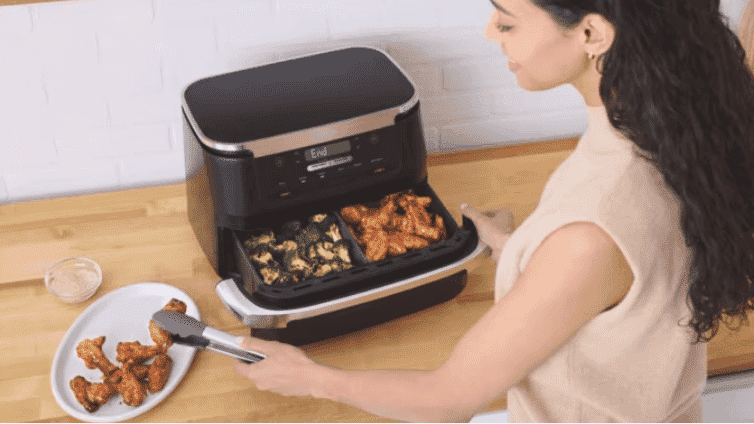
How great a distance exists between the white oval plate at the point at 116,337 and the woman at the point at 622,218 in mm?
393

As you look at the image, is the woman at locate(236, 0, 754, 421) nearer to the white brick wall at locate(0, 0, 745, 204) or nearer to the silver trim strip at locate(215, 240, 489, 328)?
the silver trim strip at locate(215, 240, 489, 328)

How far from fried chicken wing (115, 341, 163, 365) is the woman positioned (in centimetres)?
42

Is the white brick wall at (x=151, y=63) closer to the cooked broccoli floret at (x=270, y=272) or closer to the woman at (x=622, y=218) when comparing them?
the cooked broccoli floret at (x=270, y=272)

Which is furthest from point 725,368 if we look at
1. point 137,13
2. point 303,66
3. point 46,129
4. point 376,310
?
point 46,129

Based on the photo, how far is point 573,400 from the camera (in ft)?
3.03

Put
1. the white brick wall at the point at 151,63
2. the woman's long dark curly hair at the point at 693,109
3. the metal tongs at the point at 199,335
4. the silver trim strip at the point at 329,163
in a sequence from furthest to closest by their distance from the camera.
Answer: the white brick wall at the point at 151,63 → the silver trim strip at the point at 329,163 → the metal tongs at the point at 199,335 → the woman's long dark curly hair at the point at 693,109

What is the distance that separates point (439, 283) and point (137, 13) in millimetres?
741

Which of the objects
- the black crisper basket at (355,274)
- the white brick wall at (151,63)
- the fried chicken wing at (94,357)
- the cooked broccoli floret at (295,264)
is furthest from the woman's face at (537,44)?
the fried chicken wing at (94,357)

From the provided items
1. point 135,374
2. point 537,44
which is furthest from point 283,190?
point 537,44

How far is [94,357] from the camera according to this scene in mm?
1116

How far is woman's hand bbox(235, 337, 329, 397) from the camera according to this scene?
3.11 feet

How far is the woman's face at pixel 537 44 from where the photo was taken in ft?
2.44

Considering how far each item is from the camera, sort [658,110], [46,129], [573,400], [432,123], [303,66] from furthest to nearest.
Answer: [432,123] → [46,129] → [303,66] → [573,400] → [658,110]

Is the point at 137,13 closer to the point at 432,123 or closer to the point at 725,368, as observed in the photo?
the point at 432,123
